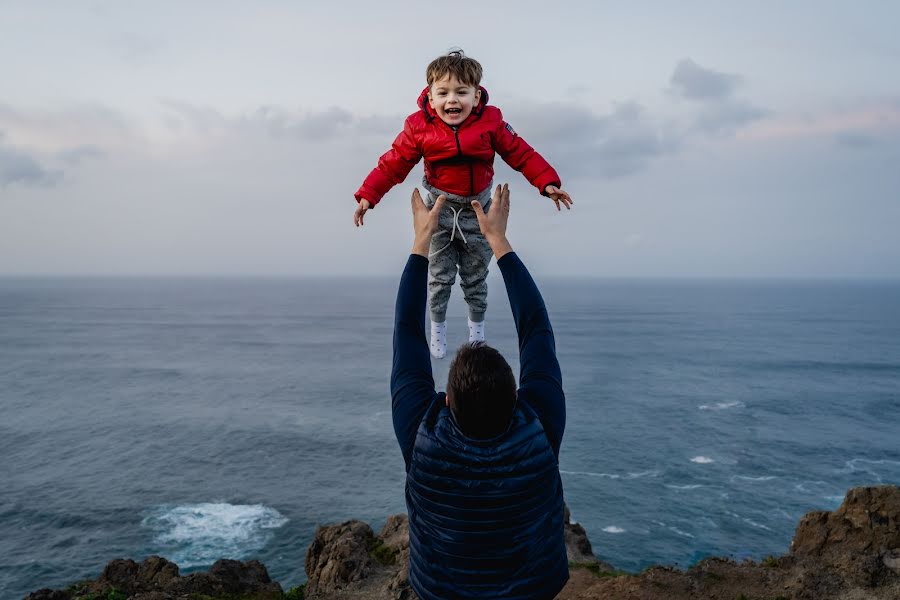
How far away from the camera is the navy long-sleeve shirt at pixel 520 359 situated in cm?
430

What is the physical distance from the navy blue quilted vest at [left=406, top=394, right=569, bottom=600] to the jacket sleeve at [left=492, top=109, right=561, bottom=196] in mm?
3990

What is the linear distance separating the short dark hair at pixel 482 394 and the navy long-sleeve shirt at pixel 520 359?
43 centimetres

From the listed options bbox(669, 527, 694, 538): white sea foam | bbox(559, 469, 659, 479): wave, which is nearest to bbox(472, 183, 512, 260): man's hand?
bbox(669, 527, 694, 538): white sea foam

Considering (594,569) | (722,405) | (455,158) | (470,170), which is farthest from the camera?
(722,405)

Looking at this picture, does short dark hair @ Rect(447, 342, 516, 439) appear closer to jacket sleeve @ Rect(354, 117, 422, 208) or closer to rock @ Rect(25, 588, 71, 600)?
jacket sleeve @ Rect(354, 117, 422, 208)

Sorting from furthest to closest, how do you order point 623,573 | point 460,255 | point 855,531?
point 623,573, point 855,531, point 460,255

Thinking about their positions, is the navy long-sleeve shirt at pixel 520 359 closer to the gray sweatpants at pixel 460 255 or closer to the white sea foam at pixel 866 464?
the gray sweatpants at pixel 460 255

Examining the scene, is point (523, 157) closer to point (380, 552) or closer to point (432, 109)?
point (432, 109)

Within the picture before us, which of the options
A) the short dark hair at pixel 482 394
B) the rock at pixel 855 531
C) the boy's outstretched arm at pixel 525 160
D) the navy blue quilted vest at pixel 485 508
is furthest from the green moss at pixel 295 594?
the short dark hair at pixel 482 394

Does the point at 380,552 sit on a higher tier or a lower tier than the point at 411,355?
lower

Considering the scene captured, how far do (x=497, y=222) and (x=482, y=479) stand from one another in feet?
8.28

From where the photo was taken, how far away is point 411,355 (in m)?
4.54

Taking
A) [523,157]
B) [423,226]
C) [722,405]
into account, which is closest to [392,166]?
[523,157]

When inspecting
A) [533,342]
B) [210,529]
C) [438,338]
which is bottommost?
[210,529]
